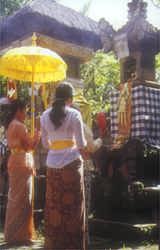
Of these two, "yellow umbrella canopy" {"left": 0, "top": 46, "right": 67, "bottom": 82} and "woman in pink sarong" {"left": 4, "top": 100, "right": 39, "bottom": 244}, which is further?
"yellow umbrella canopy" {"left": 0, "top": 46, "right": 67, "bottom": 82}

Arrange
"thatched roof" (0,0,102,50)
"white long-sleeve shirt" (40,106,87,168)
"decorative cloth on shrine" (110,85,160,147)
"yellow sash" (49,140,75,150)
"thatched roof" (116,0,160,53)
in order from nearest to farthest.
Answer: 1. "white long-sleeve shirt" (40,106,87,168)
2. "yellow sash" (49,140,75,150)
3. "decorative cloth on shrine" (110,85,160,147)
4. "thatched roof" (116,0,160,53)
5. "thatched roof" (0,0,102,50)

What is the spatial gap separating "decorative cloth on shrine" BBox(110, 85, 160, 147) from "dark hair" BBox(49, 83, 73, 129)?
9.99 ft

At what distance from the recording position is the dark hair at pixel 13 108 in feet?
18.1

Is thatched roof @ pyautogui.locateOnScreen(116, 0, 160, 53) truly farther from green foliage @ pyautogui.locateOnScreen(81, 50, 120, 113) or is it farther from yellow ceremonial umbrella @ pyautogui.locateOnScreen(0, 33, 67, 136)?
green foliage @ pyautogui.locateOnScreen(81, 50, 120, 113)

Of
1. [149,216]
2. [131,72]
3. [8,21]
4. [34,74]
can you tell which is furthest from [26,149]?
[8,21]

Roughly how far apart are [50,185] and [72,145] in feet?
1.92

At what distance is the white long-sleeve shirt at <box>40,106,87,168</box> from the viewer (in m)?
4.20

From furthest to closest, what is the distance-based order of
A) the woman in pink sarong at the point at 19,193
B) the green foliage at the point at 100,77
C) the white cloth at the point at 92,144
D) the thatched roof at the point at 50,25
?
1. the green foliage at the point at 100,77
2. the thatched roof at the point at 50,25
3. the woman in pink sarong at the point at 19,193
4. the white cloth at the point at 92,144

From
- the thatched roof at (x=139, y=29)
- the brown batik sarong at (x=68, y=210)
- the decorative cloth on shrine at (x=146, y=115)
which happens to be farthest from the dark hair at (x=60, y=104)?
the thatched roof at (x=139, y=29)

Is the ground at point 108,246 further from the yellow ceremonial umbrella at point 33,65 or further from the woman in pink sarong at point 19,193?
the yellow ceremonial umbrella at point 33,65

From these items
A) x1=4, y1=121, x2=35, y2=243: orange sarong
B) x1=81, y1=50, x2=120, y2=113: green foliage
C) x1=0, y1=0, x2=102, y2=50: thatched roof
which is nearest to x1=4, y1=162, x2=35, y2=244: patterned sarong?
x1=4, y1=121, x2=35, y2=243: orange sarong

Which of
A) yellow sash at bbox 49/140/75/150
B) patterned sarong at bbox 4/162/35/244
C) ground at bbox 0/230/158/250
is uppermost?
yellow sash at bbox 49/140/75/150

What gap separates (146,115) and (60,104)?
326 centimetres

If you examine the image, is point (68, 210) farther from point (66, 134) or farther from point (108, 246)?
point (108, 246)
